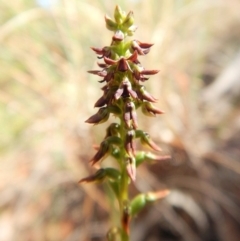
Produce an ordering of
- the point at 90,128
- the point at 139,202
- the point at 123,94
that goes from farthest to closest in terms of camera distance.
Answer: the point at 90,128 → the point at 139,202 → the point at 123,94

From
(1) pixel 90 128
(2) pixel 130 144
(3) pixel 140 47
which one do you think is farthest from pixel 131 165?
(1) pixel 90 128

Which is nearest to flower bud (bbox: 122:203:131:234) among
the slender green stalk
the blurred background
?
the slender green stalk

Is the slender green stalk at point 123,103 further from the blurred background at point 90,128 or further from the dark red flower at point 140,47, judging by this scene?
the blurred background at point 90,128

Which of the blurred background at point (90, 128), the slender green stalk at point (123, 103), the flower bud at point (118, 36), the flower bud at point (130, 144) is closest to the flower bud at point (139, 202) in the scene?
the slender green stalk at point (123, 103)

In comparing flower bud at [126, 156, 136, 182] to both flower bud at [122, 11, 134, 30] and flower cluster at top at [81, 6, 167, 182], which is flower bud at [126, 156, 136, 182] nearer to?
flower cluster at top at [81, 6, 167, 182]

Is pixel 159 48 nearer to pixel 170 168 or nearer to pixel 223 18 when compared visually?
pixel 170 168

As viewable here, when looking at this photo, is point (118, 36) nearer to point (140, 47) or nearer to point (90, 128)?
point (140, 47)
